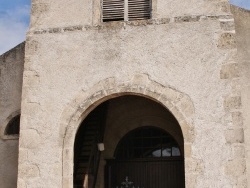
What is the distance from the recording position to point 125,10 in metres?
9.52

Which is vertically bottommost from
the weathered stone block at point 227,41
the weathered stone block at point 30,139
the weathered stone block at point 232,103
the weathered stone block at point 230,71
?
the weathered stone block at point 30,139

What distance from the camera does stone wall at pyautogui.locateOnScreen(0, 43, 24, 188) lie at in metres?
10.6

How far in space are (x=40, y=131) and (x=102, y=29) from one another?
87.8 inches

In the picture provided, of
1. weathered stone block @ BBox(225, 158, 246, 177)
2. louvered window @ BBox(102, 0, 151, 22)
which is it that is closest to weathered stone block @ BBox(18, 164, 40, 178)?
louvered window @ BBox(102, 0, 151, 22)

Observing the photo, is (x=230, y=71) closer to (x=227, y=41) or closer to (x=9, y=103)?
(x=227, y=41)

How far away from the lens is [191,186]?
8.14 meters

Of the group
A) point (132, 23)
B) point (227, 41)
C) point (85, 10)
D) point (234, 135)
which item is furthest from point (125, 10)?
point (234, 135)

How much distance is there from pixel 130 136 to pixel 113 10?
3145mm

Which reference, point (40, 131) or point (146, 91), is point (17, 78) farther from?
point (146, 91)

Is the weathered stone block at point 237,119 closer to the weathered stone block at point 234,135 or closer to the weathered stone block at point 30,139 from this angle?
the weathered stone block at point 234,135

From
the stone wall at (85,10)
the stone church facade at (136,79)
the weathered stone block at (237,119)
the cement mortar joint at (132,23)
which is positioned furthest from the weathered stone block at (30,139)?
the weathered stone block at (237,119)

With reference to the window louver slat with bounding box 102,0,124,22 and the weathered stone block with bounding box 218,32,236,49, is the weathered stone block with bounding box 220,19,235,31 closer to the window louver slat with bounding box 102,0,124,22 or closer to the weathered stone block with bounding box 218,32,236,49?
the weathered stone block with bounding box 218,32,236,49

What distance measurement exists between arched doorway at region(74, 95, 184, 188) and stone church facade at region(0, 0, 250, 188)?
0.95 metres

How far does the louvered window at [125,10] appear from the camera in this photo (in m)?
9.43
